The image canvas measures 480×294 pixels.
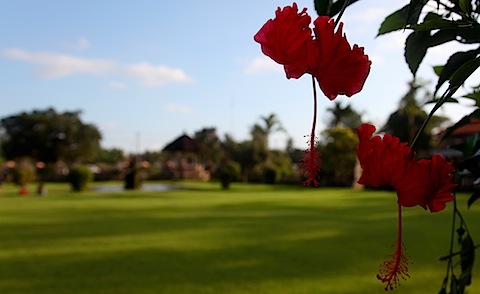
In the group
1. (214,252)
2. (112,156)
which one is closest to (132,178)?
(214,252)

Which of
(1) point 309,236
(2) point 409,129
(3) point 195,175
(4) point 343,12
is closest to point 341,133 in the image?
(2) point 409,129

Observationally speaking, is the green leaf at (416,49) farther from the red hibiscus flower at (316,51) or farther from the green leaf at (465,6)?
the red hibiscus flower at (316,51)

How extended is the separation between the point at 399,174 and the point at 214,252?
13.4 feet

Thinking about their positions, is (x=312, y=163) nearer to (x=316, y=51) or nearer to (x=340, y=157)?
(x=316, y=51)

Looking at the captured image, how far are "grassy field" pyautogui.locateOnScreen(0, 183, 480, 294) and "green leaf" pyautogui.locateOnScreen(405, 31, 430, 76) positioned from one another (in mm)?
2633

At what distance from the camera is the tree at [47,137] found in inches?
1410

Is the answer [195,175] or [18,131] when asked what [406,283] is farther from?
[18,131]

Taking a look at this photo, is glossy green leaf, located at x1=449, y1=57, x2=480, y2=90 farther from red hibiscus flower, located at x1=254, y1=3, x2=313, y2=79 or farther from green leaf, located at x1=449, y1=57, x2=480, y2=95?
red hibiscus flower, located at x1=254, y1=3, x2=313, y2=79

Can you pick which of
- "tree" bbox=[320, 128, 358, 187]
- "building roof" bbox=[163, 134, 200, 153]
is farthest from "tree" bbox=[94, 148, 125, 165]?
"tree" bbox=[320, 128, 358, 187]

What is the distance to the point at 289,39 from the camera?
0.93 ft

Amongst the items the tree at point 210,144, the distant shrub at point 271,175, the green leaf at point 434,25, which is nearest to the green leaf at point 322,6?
the green leaf at point 434,25

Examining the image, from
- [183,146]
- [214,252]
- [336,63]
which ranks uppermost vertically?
[183,146]

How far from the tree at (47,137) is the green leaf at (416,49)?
37.9 meters

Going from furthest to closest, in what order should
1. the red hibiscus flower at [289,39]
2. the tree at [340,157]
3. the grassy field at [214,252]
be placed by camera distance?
the tree at [340,157] → the grassy field at [214,252] → the red hibiscus flower at [289,39]
